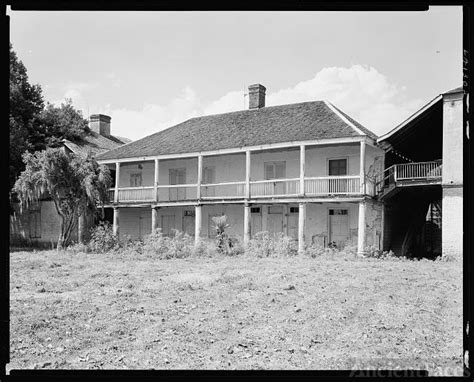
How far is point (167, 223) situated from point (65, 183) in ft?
20.3

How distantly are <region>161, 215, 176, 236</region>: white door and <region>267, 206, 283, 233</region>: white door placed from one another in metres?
5.35

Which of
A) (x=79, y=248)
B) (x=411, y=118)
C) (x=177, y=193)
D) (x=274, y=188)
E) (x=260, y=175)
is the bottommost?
(x=79, y=248)

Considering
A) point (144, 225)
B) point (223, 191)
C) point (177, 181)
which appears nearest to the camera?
point (223, 191)

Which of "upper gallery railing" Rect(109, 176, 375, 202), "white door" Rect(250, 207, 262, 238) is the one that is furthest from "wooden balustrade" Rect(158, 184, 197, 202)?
"white door" Rect(250, 207, 262, 238)

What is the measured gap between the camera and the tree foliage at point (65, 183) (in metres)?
18.7

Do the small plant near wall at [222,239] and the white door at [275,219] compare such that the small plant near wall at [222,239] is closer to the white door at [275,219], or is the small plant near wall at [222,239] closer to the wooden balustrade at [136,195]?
the white door at [275,219]

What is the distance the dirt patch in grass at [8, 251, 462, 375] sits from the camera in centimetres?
552

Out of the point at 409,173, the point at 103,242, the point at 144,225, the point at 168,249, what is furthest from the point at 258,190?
the point at 144,225

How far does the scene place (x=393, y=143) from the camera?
1927 cm

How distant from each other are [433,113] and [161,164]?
43.9ft

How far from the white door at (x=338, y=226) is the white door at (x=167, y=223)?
27.0 feet

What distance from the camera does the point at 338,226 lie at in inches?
775

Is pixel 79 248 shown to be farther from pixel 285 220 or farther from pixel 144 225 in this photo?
pixel 285 220
